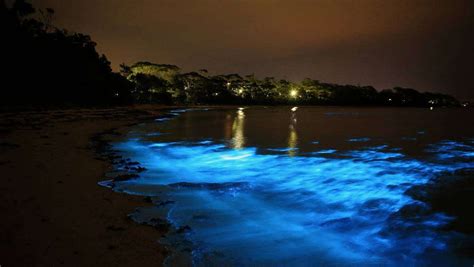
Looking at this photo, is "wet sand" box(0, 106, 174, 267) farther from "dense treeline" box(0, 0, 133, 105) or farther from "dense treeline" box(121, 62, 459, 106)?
"dense treeline" box(121, 62, 459, 106)

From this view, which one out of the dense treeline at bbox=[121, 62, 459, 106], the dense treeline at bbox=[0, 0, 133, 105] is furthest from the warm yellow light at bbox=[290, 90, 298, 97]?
the dense treeline at bbox=[0, 0, 133, 105]

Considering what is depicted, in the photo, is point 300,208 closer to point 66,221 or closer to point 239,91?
point 66,221

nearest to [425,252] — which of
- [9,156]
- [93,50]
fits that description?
[9,156]

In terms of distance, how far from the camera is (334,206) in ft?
22.4

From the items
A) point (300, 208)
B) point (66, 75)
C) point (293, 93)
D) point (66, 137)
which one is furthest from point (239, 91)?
point (300, 208)

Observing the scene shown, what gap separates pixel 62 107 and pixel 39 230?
104ft

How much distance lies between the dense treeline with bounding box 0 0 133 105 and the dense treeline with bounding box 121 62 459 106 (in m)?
19.7

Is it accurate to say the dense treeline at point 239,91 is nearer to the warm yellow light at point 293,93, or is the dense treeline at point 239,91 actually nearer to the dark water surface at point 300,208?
the warm yellow light at point 293,93

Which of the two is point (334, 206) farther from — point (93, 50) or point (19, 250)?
point (93, 50)

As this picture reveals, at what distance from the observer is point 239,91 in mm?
100438

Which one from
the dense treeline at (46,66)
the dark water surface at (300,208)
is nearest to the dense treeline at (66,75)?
the dense treeline at (46,66)

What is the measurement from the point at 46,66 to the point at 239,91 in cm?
6907

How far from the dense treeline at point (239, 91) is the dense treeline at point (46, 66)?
1974 cm

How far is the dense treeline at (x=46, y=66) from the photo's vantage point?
30250mm
